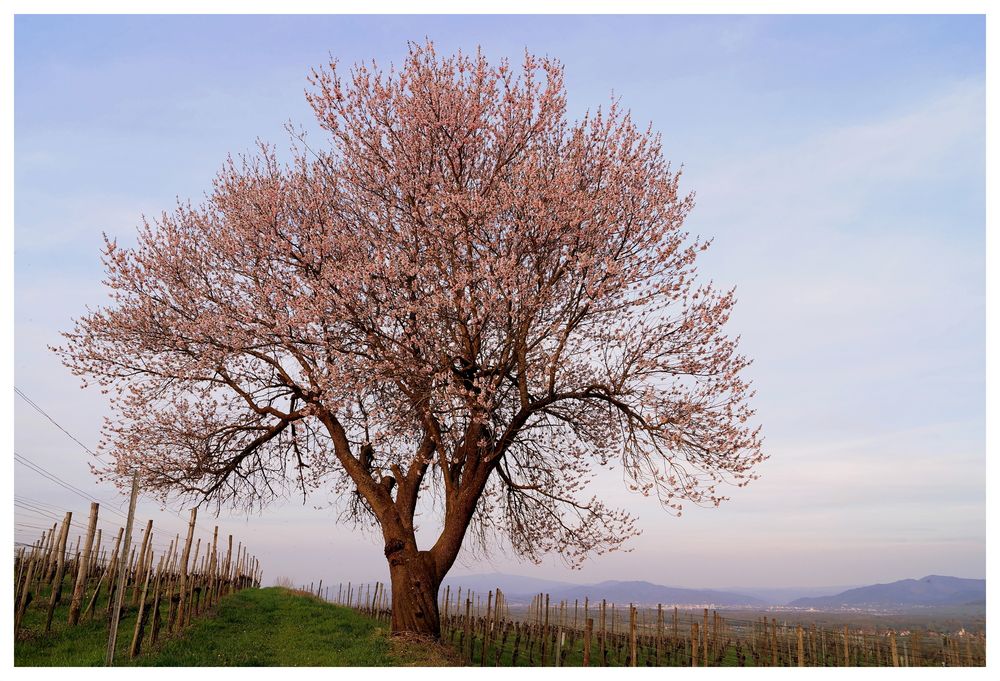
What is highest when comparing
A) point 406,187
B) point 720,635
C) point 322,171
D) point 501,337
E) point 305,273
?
point 322,171

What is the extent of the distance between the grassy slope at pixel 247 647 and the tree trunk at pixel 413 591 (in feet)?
2.01

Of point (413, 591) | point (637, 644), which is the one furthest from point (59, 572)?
point (637, 644)

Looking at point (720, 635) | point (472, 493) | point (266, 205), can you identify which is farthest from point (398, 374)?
point (720, 635)

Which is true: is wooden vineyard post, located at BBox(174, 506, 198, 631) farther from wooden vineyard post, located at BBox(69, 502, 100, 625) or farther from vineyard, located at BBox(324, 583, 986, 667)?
vineyard, located at BBox(324, 583, 986, 667)

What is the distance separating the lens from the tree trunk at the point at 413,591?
1534 centimetres

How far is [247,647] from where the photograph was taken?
53.0ft

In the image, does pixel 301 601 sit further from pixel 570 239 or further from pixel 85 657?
pixel 570 239

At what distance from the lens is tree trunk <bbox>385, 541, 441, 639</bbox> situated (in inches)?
604

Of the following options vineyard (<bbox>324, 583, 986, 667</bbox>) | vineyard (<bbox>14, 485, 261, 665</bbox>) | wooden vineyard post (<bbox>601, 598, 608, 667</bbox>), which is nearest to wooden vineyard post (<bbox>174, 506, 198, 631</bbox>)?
vineyard (<bbox>14, 485, 261, 665</bbox>)

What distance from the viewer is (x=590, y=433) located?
16.6 metres

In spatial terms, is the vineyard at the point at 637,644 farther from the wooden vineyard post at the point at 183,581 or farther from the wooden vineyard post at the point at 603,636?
the wooden vineyard post at the point at 183,581

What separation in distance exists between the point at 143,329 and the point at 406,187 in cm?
733

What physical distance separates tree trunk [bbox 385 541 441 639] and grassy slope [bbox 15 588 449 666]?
0.61m

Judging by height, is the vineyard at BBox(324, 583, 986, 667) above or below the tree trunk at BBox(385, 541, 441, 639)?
below
